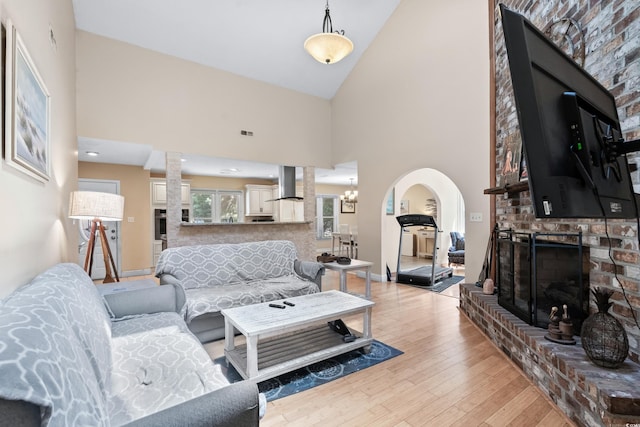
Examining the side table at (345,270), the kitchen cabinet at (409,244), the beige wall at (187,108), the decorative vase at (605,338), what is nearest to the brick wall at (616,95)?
the decorative vase at (605,338)

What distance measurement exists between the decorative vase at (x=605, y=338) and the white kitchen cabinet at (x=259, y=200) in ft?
23.1

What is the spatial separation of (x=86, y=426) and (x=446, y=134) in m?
4.61

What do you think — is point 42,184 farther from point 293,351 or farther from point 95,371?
point 293,351

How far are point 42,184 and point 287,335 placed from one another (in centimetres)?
220

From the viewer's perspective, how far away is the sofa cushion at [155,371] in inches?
49.8

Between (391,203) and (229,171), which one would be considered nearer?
(391,203)

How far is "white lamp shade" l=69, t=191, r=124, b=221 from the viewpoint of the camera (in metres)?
2.76

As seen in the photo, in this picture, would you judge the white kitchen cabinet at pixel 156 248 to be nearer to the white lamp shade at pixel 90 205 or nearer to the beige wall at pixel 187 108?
the beige wall at pixel 187 108

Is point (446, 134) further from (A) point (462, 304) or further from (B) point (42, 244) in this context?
(B) point (42, 244)

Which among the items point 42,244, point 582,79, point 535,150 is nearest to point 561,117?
point 535,150

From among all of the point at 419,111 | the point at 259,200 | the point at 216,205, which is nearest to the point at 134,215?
the point at 216,205

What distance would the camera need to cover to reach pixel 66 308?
1220mm

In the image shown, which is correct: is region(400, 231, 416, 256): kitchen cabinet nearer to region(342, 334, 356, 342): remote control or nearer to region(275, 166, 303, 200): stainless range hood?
region(275, 166, 303, 200): stainless range hood

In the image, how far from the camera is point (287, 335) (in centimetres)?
278
